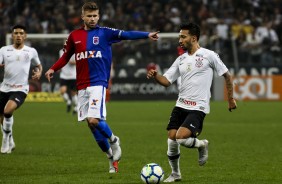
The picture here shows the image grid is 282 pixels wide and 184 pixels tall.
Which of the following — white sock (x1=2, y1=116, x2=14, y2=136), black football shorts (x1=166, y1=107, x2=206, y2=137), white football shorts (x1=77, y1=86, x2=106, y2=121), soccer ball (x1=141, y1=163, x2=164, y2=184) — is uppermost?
white football shorts (x1=77, y1=86, x2=106, y2=121)

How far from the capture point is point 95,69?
443 inches

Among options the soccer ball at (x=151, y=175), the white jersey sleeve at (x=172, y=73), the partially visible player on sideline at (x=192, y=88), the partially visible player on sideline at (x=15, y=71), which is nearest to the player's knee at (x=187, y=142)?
the partially visible player on sideline at (x=192, y=88)

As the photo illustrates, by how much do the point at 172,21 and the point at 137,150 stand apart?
2079 centimetres

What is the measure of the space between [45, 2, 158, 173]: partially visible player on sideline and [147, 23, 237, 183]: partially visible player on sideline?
79 centimetres

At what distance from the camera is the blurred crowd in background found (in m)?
32.5

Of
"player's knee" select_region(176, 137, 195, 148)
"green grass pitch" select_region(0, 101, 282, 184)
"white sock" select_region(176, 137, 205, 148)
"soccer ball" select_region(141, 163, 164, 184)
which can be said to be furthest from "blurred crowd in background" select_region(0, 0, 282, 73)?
"soccer ball" select_region(141, 163, 164, 184)

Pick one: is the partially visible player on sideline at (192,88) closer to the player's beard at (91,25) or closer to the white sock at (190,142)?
the white sock at (190,142)

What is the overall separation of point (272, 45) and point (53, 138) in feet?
56.9

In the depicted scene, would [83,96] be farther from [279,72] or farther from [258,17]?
[258,17]

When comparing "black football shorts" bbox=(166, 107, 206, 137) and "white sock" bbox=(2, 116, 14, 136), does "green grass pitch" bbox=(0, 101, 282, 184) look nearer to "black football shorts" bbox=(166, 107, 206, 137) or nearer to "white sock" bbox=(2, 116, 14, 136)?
"white sock" bbox=(2, 116, 14, 136)

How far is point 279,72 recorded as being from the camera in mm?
31875

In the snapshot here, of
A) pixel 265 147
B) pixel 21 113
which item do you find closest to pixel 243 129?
pixel 265 147

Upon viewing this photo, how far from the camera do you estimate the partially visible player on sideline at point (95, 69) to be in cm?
1113

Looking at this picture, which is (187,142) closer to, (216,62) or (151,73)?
(151,73)
